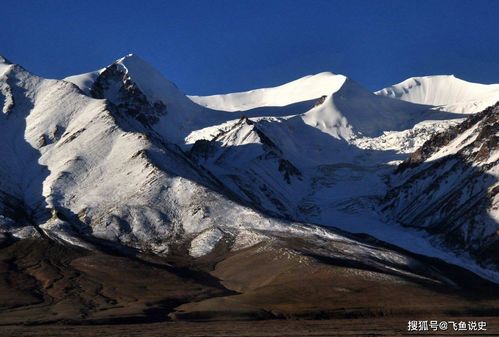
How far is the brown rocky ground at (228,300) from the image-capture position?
424 ft

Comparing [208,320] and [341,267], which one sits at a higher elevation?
[341,267]

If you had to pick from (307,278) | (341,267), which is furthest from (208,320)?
(341,267)

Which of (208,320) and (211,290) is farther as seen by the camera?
(211,290)

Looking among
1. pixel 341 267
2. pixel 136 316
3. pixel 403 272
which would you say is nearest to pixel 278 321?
pixel 136 316

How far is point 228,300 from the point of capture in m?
159

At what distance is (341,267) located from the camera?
18725cm

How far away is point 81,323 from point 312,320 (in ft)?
119

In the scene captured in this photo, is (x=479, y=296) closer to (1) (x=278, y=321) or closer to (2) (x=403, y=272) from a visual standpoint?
(2) (x=403, y=272)

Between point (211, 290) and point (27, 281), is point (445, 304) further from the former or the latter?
point (27, 281)

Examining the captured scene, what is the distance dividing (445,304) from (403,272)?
37.7 meters

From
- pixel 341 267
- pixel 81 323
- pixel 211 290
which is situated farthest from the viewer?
pixel 341 267

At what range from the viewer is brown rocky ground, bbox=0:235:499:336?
12925 centimetres

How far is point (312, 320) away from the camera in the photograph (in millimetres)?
142500

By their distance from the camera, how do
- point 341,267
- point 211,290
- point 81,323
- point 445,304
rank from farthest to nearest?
point 341,267 < point 211,290 < point 445,304 < point 81,323
